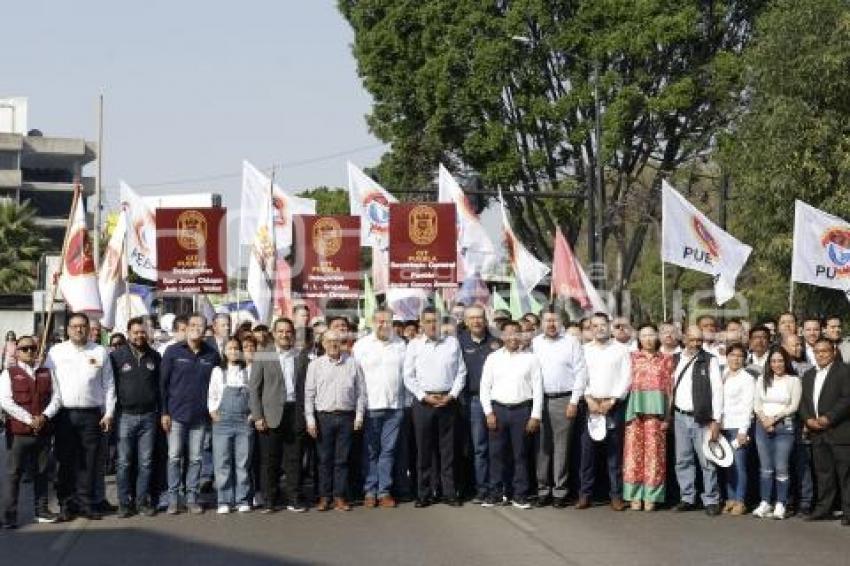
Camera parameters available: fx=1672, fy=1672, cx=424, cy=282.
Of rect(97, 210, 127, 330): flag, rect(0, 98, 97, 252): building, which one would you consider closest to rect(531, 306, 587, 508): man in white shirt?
rect(97, 210, 127, 330): flag

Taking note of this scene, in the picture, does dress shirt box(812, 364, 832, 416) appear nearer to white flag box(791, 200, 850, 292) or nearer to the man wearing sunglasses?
white flag box(791, 200, 850, 292)

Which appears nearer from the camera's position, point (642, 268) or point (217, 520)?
point (217, 520)

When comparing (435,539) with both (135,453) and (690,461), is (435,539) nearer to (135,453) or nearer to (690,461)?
(690,461)

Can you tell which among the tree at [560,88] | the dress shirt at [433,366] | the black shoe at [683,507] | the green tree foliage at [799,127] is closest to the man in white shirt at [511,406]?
the dress shirt at [433,366]

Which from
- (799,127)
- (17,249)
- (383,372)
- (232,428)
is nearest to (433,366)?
(383,372)

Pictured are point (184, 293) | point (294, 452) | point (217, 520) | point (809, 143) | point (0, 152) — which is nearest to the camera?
point (217, 520)

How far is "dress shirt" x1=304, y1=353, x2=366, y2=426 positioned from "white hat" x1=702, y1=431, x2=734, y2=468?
3312 millimetres

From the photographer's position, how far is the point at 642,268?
73062mm

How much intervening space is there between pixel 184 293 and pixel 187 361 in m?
6.13

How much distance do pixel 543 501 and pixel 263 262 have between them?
765cm

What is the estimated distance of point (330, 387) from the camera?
16078 millimetres

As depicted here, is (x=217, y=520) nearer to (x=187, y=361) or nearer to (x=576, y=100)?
(x=187, y=361)

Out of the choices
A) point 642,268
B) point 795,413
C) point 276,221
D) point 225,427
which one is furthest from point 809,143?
point 642,268

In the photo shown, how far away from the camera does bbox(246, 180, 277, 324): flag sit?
22.5 metres
